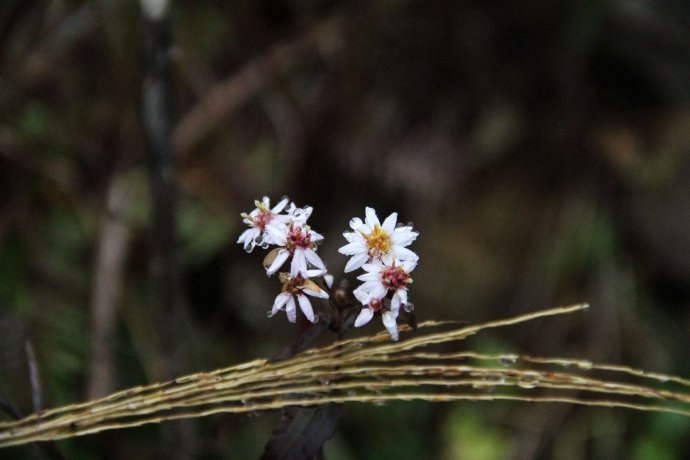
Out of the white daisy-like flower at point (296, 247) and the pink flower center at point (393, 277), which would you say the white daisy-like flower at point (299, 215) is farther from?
the pink flower center at point (393, 277)

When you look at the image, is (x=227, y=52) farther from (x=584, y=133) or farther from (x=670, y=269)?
(x=670, y=269)

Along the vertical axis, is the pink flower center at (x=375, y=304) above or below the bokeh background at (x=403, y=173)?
below

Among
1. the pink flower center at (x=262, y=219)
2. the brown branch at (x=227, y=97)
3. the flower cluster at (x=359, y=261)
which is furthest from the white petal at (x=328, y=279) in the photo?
the brown branch at (x=227, y=97)

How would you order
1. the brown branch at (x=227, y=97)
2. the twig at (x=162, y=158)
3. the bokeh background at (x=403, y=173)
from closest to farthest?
the twig at (x=162, y=158) < the bokeh background at (x=403, y=173) < the brown branch at (x=227, y=97)

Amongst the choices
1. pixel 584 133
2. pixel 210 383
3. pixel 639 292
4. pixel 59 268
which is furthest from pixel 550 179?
pixel 210 383

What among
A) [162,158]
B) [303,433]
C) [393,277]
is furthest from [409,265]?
[162,158]
